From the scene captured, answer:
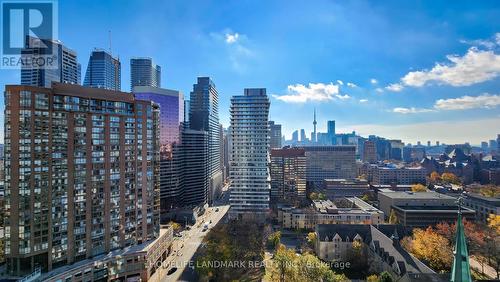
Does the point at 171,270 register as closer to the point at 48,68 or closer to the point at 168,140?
the point at 168,140

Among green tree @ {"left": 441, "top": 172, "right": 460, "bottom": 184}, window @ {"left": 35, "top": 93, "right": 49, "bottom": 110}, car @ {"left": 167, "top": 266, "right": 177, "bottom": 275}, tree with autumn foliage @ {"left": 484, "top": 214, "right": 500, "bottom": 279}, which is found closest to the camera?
window @ {"left": 35, "top": 93, "right": 49, "bottom": 110}

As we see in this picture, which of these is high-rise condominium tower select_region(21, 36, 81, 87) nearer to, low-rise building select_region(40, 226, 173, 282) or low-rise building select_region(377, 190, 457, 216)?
low-rise building select_region(40, 226, 173, 282)

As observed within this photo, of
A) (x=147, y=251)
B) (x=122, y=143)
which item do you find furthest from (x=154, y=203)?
(x=122, y=143)

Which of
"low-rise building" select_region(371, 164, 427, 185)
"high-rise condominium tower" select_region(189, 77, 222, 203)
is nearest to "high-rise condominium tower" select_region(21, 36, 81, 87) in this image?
"high-rise condominium tower" select_region(189, 77, 222, 203)

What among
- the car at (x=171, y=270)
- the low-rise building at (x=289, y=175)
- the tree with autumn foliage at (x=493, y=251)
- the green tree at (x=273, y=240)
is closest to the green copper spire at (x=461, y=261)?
the tree with autumn foliage at (x=493, y=251)

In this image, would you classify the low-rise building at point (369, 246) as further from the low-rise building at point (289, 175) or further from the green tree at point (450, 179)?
the green tree at point (450, 179)

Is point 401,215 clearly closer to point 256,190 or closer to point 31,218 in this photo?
point 256,190

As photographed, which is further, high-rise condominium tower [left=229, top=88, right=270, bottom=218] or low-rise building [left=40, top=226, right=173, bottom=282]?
high-rise condominium tower [left=229, top=88, right=270, bottom=218]
